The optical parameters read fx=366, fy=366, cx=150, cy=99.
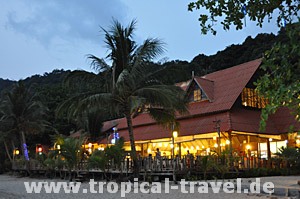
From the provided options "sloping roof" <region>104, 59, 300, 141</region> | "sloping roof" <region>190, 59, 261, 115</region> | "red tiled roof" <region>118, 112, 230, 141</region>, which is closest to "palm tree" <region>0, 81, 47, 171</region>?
"red tiled roof" <region>118, 112, 230, 141</region>

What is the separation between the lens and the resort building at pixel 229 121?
782 inches

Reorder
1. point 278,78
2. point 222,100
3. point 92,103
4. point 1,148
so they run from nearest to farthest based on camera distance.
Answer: point 278,78, point 92,103, point 222,100, point 1,148

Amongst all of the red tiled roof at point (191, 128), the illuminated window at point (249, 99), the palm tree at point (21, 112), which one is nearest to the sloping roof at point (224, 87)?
the red tiled roof at point (191, 128)

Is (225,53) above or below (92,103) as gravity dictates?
above

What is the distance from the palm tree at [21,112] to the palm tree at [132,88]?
53.5ft

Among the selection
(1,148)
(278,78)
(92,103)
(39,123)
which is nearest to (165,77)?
(92,103)

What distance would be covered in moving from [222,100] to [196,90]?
232 centimetres

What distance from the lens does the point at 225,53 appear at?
1889 inches

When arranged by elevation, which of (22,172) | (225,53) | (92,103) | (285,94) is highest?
(225,53)

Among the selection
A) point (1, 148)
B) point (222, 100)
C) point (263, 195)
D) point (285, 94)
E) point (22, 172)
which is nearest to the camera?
point (285, 94)

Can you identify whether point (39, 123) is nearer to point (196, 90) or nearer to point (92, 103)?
point (196, 90)

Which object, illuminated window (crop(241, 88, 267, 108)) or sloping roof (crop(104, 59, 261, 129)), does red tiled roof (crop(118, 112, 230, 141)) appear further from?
illuminated window (crop(241, 88, 267, 108))

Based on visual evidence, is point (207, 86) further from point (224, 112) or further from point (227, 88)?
point (224, 112)

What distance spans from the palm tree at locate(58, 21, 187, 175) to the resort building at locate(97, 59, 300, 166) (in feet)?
11.6
